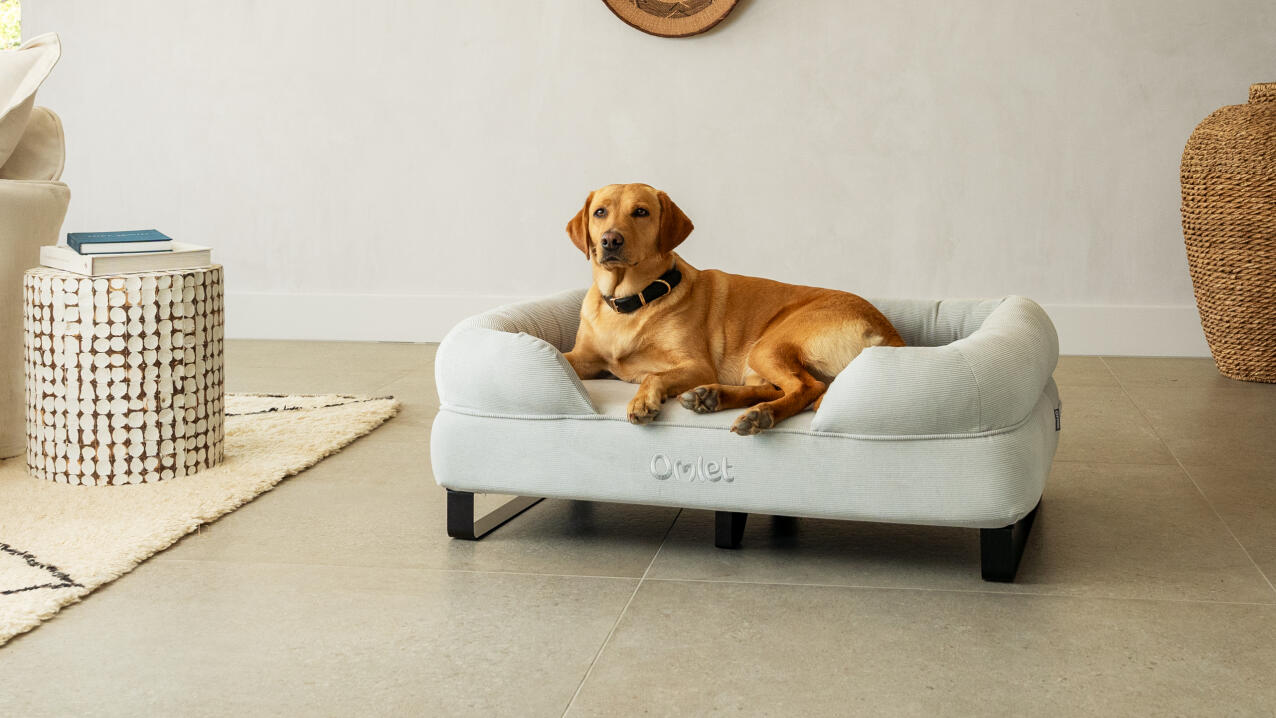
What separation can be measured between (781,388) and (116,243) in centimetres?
158

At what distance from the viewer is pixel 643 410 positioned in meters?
2.16

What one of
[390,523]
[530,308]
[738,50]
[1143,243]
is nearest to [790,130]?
[738,50]

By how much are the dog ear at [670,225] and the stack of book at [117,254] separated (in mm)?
1157

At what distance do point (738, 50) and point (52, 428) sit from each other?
3119 millimetres

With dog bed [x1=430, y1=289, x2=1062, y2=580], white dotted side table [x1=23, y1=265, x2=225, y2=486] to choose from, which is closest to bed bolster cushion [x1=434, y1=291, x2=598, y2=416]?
dog bed [x1=430, y1=289, x2=1062, y2=580]

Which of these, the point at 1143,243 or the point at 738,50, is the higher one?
the point at 738,50

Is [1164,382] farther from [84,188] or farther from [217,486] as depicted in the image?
[84,188]

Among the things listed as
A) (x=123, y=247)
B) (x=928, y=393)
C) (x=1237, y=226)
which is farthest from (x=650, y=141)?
(x=928, y=393)

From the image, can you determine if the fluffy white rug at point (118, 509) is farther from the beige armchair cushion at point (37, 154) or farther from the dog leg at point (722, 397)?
the dog leg at point (722, 397)

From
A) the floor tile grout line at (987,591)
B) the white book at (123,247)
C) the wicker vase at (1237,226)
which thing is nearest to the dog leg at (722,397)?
the floor tile grout line at (987,591)

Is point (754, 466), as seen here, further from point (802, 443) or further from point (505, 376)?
point (505, 376)

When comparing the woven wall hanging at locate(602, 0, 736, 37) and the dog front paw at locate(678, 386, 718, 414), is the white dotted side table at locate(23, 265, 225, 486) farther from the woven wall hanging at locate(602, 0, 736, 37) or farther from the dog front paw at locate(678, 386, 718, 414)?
the woven wall hanging at locate(602, 0, 736, 37)

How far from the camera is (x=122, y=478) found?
2.65 meters

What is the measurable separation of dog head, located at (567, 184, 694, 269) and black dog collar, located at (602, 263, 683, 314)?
6 cm
